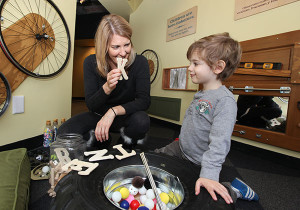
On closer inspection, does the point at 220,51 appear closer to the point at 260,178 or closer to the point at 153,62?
the point at 260,178

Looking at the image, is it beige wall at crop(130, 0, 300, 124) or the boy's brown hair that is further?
beige wall at crop(130, 0, 300, 124)

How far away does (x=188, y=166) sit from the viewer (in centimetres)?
61

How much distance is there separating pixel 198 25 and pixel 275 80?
1.17m

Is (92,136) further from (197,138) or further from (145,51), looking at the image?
(145,51)

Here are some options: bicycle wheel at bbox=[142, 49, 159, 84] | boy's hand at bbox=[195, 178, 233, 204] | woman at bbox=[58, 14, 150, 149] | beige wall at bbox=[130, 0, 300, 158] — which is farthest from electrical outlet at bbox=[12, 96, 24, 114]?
bicycle wheel at bbox=[142, 49, 159, 84]

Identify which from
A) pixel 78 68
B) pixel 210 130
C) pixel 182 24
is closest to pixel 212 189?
pixel 210 130

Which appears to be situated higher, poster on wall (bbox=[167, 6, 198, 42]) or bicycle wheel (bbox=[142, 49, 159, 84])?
poster on wall (bbox=[167, 6, 198, 42])

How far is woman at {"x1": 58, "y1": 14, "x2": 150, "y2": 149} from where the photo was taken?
997 mm

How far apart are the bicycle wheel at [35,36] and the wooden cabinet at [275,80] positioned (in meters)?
1.66

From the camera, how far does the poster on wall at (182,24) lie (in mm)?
2188

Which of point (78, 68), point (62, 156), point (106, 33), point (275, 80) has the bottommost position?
point (62, 156)

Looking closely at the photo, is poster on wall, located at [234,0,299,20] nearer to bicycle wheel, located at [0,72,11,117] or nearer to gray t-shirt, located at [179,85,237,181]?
gray t-shirt, located at [179,85,237,181]

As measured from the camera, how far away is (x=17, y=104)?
50.2 inches

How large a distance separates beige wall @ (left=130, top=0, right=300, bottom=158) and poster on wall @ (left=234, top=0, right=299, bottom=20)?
0.12ft
